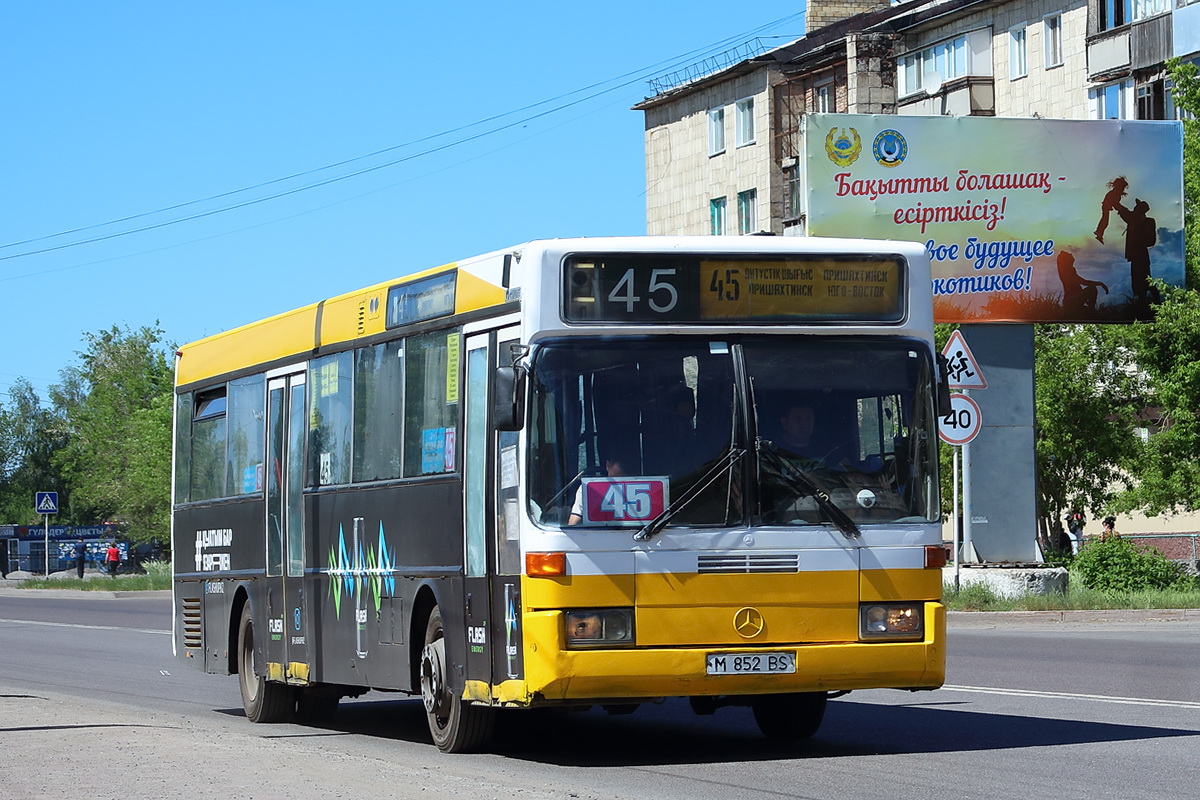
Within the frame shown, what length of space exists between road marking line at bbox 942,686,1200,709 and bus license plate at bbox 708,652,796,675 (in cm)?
448

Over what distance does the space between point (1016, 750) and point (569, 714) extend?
477 cm

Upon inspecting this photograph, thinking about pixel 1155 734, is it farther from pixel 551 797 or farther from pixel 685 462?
pixel 551 797

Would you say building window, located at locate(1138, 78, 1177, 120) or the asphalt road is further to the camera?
building window, located at locate(1138, 78, 1177, 120)

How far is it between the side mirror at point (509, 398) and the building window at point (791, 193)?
53639 mm

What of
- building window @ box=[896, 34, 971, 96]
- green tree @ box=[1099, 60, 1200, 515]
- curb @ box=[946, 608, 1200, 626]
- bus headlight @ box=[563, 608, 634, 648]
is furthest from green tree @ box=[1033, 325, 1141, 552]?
bus headlight @ box=[563, 608, 634, 648]

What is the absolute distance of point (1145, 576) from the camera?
94.1ft

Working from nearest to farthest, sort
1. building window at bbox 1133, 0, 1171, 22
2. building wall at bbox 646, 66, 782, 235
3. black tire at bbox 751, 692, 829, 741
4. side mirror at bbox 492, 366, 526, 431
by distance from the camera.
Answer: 1. side mirror at bbox 492, 366, 526, 431
2. black tire at bbox 751, 692, 829, 741
3. building window at bbox 1133, 0, 1171, 22
4. building wall at bbox 646, 66, 782, 235

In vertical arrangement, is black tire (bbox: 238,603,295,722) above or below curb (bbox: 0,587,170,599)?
above

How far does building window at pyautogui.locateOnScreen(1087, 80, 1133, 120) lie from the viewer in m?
52.3

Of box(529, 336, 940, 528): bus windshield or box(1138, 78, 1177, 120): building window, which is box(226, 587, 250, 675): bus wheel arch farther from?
box(1138, 78, 1177, 120): building window

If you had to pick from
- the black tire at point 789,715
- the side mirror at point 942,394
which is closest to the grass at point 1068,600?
the black tire at point 789,715

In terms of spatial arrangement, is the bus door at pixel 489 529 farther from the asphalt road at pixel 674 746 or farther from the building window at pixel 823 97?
the building window at pixel 823 97

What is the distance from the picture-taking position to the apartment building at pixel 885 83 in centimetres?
5222

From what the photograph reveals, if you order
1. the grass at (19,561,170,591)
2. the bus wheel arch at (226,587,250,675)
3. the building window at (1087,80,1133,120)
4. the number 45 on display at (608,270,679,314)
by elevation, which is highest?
the building window at (1087,80,1133,120)
